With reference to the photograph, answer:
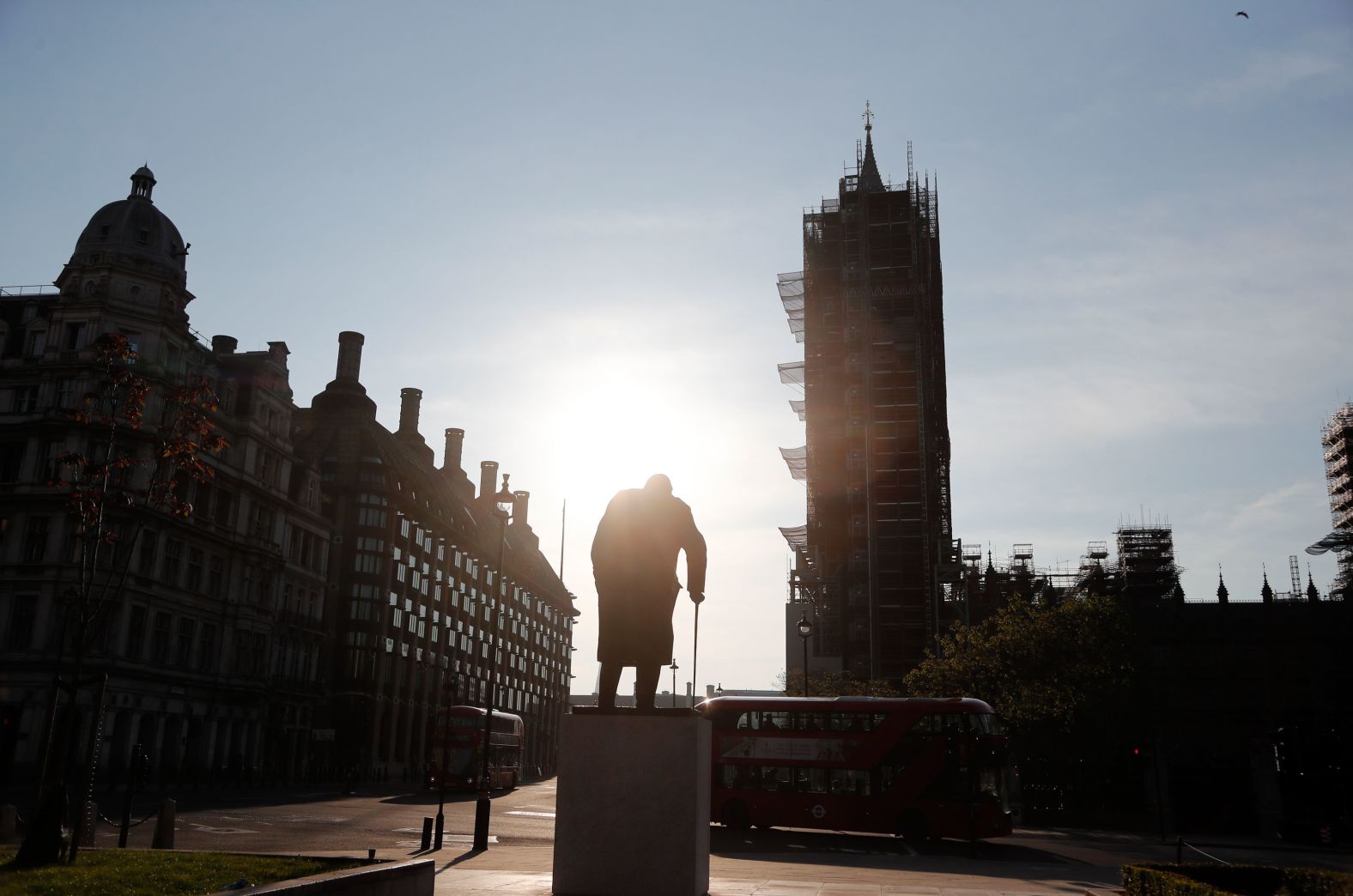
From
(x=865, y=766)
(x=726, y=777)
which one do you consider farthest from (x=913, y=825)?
(x=726, y=777)

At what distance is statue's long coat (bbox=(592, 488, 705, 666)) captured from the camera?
13734 millimetres

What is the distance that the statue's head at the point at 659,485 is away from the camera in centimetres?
1441

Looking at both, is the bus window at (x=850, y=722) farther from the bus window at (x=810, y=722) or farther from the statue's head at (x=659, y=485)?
the statue's head at (x=659, y=485)

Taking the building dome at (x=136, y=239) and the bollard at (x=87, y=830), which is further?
the building dome at (x=136, y=239)

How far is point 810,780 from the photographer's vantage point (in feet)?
105

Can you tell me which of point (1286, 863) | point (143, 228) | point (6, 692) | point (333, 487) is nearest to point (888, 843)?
point (1286, 863)

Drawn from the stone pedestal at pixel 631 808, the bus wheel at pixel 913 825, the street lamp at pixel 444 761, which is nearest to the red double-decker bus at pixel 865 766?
the bus wheel at pixel 913 825

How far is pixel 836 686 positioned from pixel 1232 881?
52317mm

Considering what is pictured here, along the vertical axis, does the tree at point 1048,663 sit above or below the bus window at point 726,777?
above

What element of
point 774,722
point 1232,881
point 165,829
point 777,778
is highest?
point 774,722

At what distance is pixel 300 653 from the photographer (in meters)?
70.1

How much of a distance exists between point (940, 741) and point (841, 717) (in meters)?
2.97

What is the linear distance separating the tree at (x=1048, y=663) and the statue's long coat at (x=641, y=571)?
126 feet

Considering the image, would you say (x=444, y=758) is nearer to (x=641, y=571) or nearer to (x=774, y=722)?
(x=774, y=722)
